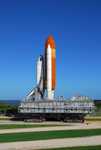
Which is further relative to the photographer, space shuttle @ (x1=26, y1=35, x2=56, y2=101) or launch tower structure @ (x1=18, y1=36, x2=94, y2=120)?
space shuttle @ (x1=26, y1=35, x2=56, y2=101)

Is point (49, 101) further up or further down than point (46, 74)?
further down

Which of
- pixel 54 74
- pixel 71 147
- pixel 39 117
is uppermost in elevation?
pixel 54 74

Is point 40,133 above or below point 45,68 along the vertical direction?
below

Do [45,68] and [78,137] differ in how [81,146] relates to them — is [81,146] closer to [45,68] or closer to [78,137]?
[78,137]

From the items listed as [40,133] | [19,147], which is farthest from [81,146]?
[40,133]

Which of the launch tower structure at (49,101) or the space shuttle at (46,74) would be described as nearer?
the launch tower structure at (49,101)

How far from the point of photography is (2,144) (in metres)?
29.1

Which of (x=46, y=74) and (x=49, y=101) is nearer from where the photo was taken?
(x=49, y=101)

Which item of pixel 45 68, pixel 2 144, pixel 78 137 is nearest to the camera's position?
pixel 2 144

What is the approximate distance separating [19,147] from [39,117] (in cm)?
2912

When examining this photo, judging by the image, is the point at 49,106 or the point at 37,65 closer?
the point at 49,106

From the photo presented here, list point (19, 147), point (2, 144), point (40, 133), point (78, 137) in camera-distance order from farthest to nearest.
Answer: point (40, 133), point (78, 137), point (2, 144), point (19, 147)

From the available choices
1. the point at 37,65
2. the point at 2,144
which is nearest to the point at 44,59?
the point at 37,65

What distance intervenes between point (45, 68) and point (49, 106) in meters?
6.62
